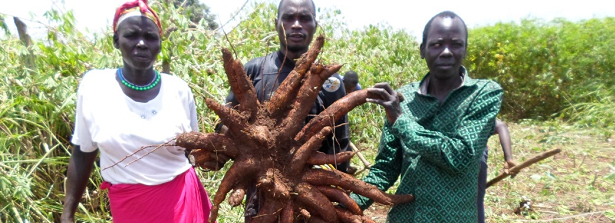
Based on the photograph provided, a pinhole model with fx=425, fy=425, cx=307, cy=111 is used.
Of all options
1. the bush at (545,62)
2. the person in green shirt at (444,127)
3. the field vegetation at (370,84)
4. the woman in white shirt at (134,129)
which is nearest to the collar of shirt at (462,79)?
the person in green shirt at (444,127)

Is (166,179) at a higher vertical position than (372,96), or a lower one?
lower

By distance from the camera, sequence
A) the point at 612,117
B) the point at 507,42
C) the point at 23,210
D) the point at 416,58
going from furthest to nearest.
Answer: the point at 507,42 → the point at 416,58 → the point at 612,117 → the point at 23,210

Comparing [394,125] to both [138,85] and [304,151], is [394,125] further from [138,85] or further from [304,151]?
[138,85]

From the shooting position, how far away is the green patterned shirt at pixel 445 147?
130cm

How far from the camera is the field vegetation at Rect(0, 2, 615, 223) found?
242cm

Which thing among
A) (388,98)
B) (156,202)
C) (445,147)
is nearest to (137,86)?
(156,202)

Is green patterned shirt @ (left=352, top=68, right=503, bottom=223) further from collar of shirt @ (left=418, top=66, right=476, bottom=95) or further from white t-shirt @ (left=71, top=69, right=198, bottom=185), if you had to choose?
white t-shirt @ (left=71, top=69, right=198, bottom=185)

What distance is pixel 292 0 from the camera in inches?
65.3

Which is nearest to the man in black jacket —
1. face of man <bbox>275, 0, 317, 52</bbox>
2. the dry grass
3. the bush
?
face of man <bbox>275, 0, 317, 52</bbox>

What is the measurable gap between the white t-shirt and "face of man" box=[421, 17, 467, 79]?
89 centimetres

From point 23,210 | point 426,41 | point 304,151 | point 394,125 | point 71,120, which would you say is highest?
point 426,41

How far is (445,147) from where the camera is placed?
1288 mm

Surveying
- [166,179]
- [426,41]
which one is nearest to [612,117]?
[426,41]

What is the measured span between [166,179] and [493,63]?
26.4 feet
